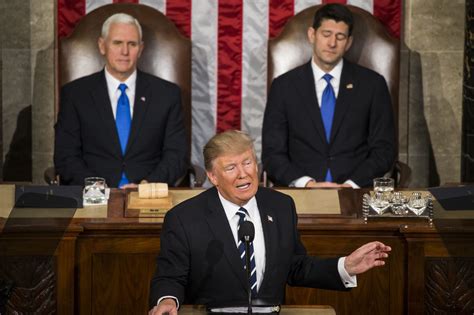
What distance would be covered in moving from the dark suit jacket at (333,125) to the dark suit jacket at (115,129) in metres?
0.56

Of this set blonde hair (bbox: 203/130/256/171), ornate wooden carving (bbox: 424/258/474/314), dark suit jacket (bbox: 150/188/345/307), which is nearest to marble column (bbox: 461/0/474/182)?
ornate wooden carving (bbox: 424/258/474/314)

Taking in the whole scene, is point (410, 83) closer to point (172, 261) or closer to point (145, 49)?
point (145, 49)

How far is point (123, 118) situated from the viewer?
22.4 feet

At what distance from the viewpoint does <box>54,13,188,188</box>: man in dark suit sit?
6730mm

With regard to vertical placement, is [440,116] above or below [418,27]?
A: below

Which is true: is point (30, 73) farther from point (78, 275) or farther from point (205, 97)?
point (78, 275)

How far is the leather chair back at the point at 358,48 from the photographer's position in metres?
7.05

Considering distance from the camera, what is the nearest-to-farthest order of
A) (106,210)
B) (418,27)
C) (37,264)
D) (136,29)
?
(37,264), (106,210), (136,29), (418,27)

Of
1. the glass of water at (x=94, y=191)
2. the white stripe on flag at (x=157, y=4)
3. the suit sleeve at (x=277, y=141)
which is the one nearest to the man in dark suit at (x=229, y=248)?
the glass of water at (x=94, y=191)

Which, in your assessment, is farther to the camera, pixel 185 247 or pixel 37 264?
pixel 37 264

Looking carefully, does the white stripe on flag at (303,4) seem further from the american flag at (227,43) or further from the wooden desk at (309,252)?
the wooden desk at (309,252)

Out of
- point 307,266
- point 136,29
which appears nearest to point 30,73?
point 136,29

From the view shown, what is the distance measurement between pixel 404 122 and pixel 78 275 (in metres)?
3.14

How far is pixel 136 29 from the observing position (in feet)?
22.2
